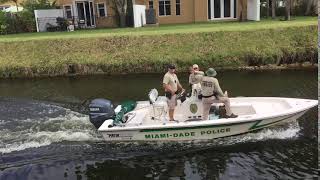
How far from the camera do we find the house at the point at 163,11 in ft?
120

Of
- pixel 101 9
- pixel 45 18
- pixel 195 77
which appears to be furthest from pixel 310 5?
pixel 195 77

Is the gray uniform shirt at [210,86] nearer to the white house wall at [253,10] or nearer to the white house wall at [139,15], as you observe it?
the white house wall at [139,15]

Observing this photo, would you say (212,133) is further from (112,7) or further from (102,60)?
(112,7)

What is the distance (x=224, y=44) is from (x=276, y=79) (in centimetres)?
541

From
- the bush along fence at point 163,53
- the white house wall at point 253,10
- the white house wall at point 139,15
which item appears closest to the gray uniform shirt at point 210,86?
the bush along fence at point 163,53

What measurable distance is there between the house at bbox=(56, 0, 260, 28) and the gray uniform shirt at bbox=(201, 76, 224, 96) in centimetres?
2311

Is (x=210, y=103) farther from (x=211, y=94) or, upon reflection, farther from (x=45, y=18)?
(x=45, y=18)

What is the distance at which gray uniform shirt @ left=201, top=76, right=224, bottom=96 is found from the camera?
42.8ft

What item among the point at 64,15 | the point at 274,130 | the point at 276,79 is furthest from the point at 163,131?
the point at 64,15

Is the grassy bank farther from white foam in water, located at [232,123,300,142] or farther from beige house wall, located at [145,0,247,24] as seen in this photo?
white foam in water, located at [232,123,300,142]

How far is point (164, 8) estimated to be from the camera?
124ft

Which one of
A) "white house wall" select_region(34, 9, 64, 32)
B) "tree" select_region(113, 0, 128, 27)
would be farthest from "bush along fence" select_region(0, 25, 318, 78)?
"white house wall" select_region(34, 9, 64, 32)

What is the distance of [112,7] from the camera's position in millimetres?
37281

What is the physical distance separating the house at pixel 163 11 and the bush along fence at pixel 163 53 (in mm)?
9164
